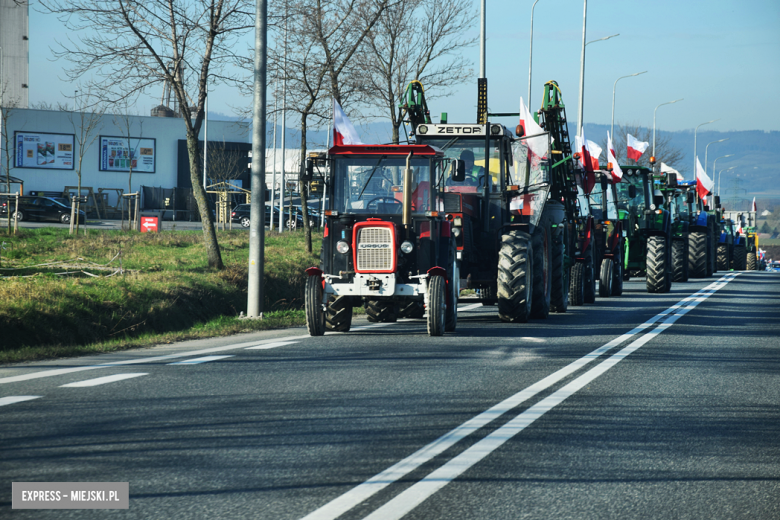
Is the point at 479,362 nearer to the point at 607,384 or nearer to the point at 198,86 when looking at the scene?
the point at 607,384

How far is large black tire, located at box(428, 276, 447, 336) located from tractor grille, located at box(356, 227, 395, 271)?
2.01 feet

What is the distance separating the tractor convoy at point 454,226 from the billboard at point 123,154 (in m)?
54.5

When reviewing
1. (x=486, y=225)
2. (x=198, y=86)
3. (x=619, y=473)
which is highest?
(x=198, y=86)

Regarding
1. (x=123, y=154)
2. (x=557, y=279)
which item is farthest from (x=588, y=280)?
(x=123, y=154)

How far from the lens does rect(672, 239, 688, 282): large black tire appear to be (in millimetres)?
28312

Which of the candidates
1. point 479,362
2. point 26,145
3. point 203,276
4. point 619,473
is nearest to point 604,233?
point 203,276

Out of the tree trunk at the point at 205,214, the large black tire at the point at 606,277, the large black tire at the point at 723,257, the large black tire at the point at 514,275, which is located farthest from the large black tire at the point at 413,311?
the large black tire at the point at 723,257

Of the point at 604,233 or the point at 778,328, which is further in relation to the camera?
the point at 604,233

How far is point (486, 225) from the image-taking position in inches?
601

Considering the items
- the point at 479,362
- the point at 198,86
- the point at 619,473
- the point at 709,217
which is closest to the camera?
the point at 619,473

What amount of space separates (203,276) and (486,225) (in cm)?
665

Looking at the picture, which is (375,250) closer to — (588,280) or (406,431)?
(406,431)

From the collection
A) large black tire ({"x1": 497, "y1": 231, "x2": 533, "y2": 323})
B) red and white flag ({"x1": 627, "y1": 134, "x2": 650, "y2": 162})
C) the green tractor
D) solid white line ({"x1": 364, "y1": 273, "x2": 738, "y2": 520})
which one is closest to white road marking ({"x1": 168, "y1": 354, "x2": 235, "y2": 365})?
solid white line ({"x1": 364, "y1": 273, "x2": 738, "y2": 520})

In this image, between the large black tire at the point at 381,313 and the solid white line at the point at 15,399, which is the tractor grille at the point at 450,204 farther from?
the solid white line at the point at 15,399
